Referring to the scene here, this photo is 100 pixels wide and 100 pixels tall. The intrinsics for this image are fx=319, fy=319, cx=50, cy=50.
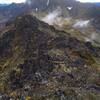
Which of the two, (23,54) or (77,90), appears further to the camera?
(23,54)

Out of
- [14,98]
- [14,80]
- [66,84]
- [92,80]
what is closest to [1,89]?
[14,80]

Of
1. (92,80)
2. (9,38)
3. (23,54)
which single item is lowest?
(9,38)

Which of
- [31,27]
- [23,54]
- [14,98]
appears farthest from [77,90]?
[31,27]

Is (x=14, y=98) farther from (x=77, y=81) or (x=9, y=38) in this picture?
(x=9, y=38)

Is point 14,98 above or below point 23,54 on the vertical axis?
above

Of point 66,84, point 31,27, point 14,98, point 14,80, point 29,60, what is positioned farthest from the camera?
point 31,27

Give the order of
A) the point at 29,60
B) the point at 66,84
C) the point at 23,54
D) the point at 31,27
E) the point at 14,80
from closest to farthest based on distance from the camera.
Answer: the point at 66,84 → the point at 14,80 → the point at 29,60 → the point at 23,54 → the point at 31,27

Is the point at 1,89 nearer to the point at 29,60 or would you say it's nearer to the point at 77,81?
the point at 29,60
